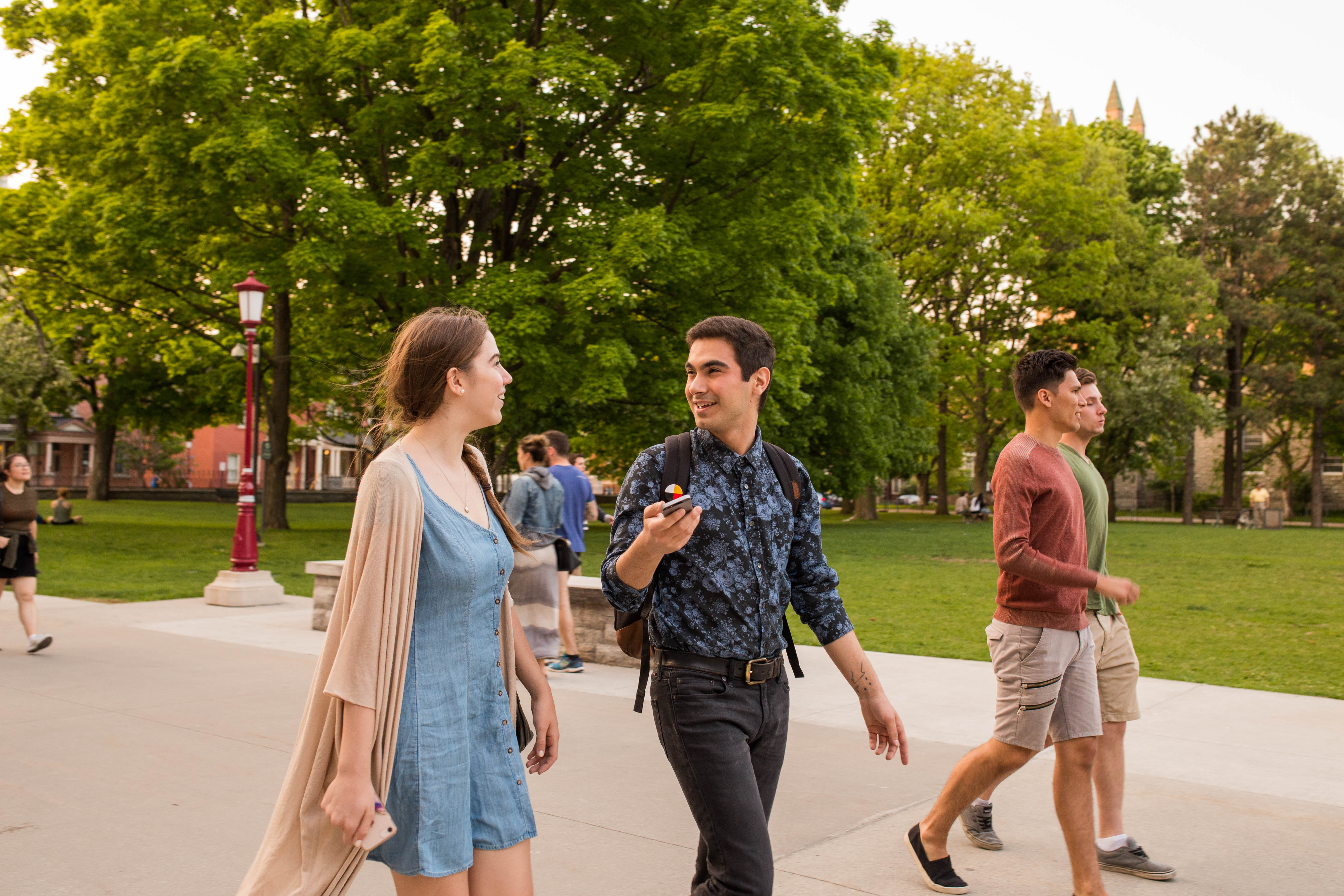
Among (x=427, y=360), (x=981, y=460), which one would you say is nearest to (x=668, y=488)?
(x=427, y=360)

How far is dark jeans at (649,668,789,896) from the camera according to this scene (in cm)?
270

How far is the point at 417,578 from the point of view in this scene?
2.43 m

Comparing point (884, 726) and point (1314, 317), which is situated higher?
point (1314, 317)

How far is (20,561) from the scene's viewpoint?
9.06 meters

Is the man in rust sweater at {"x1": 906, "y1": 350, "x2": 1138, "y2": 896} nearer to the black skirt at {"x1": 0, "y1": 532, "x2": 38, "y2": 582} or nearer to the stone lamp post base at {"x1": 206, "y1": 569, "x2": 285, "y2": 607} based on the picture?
the black skirt at {"x1": 0, "y1": 532, "x2": 38, "y2": 582}

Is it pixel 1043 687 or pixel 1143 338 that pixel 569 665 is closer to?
pixel 1043 687

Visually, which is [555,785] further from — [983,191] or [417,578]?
[983,191]

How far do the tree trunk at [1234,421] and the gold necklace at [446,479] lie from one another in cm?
4972

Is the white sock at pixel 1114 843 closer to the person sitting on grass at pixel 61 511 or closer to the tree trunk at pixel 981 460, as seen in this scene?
the person sitting on grass at pixel 61 511

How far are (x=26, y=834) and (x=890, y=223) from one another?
120ft

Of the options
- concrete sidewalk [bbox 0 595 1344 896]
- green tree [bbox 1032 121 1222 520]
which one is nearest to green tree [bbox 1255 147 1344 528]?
green tree [bbox 1032 121 1222 520]

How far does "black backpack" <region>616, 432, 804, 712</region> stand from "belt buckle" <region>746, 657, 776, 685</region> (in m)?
0.09

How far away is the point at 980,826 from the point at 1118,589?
5.20ft

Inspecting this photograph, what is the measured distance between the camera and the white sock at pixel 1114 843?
439cm
